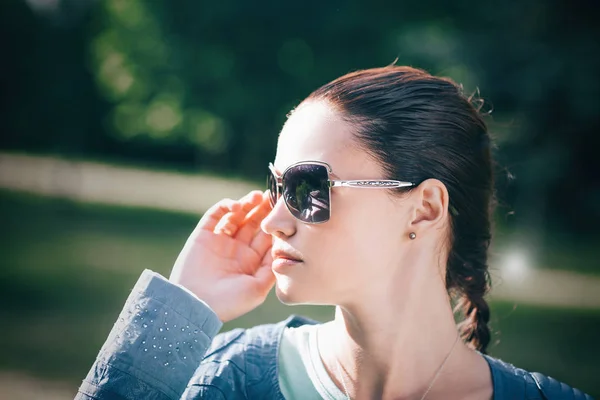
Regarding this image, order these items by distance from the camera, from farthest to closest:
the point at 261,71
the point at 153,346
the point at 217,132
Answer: the point at 217,132, the point at 261,71, the point at 153,346

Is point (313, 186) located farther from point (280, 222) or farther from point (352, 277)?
point (352, 277)

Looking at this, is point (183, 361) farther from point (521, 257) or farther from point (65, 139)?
point (65, 139)

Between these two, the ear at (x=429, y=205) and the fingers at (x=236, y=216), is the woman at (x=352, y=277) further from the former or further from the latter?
the fingers at (x=236, y=216)

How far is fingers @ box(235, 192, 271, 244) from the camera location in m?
2.42

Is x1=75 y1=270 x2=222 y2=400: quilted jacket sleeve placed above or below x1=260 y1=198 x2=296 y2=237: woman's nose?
below

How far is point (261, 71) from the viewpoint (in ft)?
78.3

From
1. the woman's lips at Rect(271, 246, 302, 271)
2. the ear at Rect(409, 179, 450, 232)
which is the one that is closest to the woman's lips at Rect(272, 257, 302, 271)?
the woman's lips at Rect(271, 246, 302, 271)

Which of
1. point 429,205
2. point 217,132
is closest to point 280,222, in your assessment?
point 429,205


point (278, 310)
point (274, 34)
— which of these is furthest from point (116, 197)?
point (278, 310)

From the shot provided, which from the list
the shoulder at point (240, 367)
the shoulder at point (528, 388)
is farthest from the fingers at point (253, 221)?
the shoulder at point (528, 388)

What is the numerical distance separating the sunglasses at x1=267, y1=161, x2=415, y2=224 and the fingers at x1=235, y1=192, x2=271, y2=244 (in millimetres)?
296

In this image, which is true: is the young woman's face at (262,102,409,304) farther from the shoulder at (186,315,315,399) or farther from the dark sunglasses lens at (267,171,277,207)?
the shoulder at (186,315,315,399)

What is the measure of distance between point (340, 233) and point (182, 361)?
23.3 inches

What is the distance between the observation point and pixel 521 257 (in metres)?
12.6
